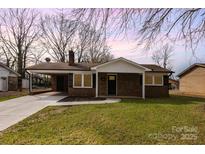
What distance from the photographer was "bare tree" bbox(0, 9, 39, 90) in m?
11.1

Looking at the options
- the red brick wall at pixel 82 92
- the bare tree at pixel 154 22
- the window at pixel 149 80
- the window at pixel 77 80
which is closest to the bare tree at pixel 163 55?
the bare tree at pixel 154 22

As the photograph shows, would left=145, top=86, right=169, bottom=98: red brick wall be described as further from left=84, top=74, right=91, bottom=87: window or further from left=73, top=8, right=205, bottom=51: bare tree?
left=73, top=8, right=205, bottom=51: bare tree

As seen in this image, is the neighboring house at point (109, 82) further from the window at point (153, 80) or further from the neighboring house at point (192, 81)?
the neighboring house at point (192, 81)

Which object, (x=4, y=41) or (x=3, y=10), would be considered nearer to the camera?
(x=3, y=10)

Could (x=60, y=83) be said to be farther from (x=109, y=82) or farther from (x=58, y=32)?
(x=58, y=32)

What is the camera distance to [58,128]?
27.5ft

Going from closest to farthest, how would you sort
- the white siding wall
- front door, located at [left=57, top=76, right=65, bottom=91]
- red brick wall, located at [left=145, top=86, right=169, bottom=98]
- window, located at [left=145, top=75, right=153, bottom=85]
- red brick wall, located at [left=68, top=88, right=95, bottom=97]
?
the white siding wall < red brick wall, located at [left=68, top=88, right=95, bottom=97] < red brick wall, located at [left=145, top=86, right=169, bottom=98] < window, located at [left=145, top=75, right=153, bottom=85] < front door, located at [left=57, top=76, right=65, bottom=91]

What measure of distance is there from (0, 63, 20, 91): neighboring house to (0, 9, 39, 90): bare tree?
536cm

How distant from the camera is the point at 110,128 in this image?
27.0 feet

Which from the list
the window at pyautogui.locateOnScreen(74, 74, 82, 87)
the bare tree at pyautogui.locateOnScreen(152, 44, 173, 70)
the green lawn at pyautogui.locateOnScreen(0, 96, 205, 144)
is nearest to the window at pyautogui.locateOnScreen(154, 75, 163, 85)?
the window at pyautogui.locateOnScreen(74, 74, 82, 87)

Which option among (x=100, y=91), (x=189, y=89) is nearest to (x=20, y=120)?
(x=100, y=91)

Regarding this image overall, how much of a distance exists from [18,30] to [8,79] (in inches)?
500
